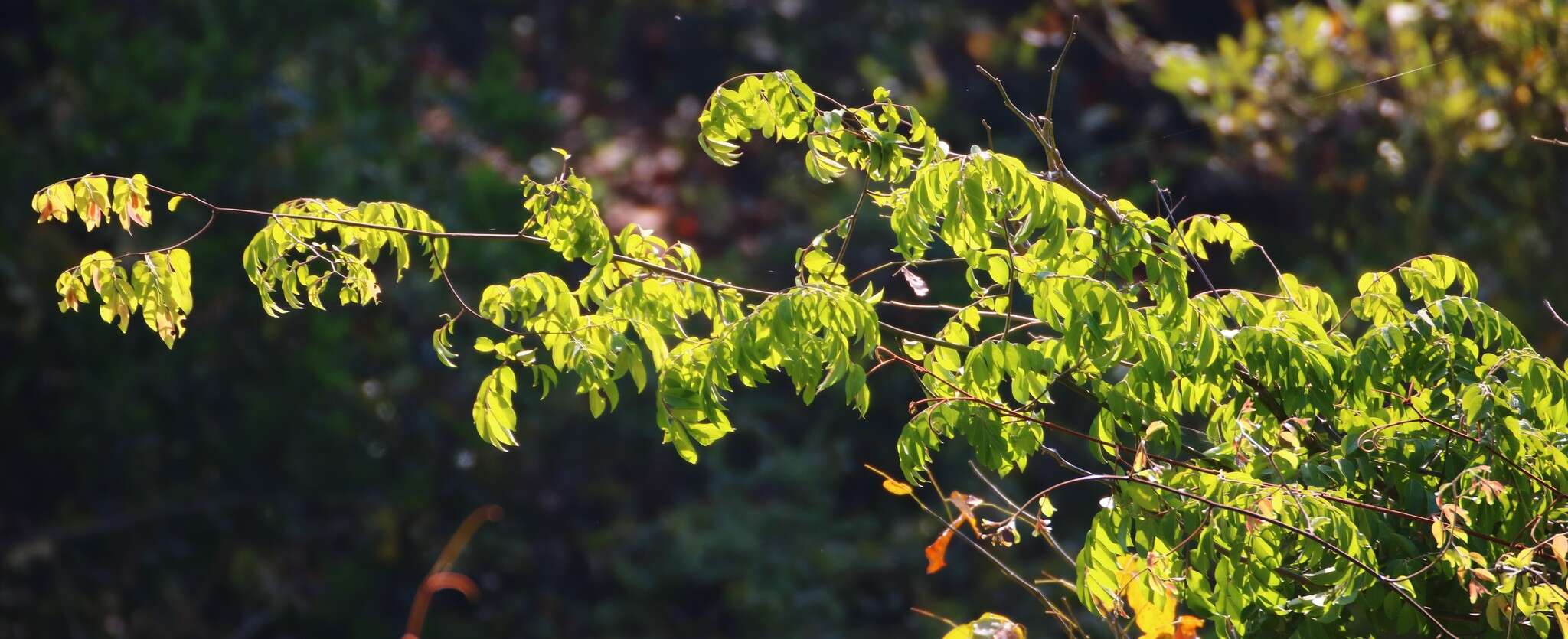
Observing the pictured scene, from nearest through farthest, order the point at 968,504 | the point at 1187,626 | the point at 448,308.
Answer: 1. the point at 1187,626
2. the point at 968,504
3. the point at 448,308

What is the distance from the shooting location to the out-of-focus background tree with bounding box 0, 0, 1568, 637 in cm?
696

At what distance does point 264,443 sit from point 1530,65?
20.1ft

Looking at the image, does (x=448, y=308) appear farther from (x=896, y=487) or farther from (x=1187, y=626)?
(x=1187, y=626)

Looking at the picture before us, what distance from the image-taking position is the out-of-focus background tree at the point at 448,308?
696 centimetres

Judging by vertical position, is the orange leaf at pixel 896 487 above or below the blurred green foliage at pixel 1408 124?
above

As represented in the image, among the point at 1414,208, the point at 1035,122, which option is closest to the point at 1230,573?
the point at 1035,122

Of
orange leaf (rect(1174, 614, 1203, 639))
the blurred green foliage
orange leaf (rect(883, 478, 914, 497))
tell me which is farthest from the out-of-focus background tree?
orange leaf (rect(1174, 614, 1203, 639))

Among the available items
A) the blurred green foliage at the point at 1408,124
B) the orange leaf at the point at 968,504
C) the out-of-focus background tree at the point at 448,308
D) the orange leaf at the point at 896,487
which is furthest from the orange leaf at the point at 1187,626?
the out-of-focus background tree at the point at 448,308

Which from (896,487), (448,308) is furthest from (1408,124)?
(896,487)

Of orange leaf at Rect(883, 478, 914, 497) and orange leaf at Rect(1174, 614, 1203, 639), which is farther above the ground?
orange leaf at Rect(883, 478, 914, 497)

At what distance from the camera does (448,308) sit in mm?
7871

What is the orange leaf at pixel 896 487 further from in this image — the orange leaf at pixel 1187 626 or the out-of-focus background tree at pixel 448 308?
the out-of-focus background tree at pixel 448 308

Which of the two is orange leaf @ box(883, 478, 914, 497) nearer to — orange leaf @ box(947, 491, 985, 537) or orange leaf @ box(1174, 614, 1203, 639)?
orange leaf @ box(947, 491, 985, 537)

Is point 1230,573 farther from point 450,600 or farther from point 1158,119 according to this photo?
point 450,600
